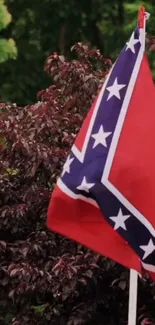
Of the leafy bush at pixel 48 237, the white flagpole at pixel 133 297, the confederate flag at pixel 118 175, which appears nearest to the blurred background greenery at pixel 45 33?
the leafy bush at pixel 48 237

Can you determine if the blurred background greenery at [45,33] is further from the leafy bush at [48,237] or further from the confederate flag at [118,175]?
the confederate flag at [118,175]

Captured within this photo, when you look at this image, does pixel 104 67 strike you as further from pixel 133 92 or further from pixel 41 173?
pixel 133 92

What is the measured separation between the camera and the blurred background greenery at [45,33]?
1586cm

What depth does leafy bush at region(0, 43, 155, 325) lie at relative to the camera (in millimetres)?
4230

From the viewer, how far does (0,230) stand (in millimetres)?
→ 4617

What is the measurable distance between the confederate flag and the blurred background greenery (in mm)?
11943

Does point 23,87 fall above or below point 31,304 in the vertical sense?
below

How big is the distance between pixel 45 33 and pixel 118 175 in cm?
1435

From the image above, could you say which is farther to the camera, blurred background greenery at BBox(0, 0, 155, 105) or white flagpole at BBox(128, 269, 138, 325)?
blurred background greenery at BBox(0, 0, 155, 105)

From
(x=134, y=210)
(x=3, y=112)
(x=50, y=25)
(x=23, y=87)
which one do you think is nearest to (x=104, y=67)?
(x=3, y=112)

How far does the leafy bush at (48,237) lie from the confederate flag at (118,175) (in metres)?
0.79

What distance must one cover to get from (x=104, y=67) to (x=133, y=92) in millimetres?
1653

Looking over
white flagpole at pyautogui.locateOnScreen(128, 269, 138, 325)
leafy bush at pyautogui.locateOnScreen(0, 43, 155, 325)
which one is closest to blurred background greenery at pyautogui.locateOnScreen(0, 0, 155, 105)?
leafy bush at pyautogui.locateOnScreen(0, 43, 155, 325)

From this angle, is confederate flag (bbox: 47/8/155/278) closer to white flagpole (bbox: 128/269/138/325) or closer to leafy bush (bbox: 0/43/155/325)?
white flagpole (bbox: 128/269/138/325)
